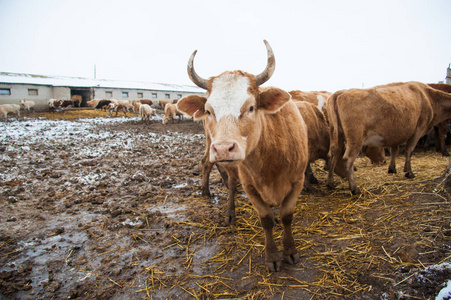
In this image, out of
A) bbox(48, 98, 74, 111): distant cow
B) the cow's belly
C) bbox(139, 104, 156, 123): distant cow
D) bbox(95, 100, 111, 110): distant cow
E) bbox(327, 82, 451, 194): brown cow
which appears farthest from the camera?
bbox(95, 100, 111, 110): distant cow

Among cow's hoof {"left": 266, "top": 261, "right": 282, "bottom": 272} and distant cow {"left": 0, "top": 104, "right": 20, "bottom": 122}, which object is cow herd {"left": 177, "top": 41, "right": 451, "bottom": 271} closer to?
cow's hoof {"left": 266, "top": 261, "right": 282, "bottom": 272}

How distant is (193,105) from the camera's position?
2.88 m

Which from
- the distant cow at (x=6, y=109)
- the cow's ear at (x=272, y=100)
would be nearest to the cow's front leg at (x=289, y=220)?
the cow's ear at (x=272, y=100)

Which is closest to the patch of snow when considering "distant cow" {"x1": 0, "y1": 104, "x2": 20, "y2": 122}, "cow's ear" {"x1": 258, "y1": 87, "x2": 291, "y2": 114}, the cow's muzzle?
the cow's muzzle

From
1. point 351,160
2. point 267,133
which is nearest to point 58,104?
point 351,160

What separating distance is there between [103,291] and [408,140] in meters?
6.45

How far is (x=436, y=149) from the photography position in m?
7.95

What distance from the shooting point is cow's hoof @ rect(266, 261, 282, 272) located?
9.26ft

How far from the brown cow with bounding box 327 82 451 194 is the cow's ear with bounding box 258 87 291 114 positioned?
2.94 metres

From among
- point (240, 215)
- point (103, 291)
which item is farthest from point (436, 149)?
point (103, 291)

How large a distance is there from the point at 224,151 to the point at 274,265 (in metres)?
1.65

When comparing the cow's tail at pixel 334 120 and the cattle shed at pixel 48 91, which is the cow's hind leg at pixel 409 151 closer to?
the cow's tail at pixel 334 120

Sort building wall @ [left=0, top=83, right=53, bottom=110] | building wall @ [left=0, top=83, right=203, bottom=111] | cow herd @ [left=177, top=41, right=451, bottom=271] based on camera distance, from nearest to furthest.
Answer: cow herd @ [left=177, top=41, right=451, bottom=271] < building wall @ [left=0, top=83, right=53, bottom=110] < building wall @ [left=0, top=83, right=203, bottom=111]

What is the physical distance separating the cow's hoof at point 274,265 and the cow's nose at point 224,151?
156 centimetres
